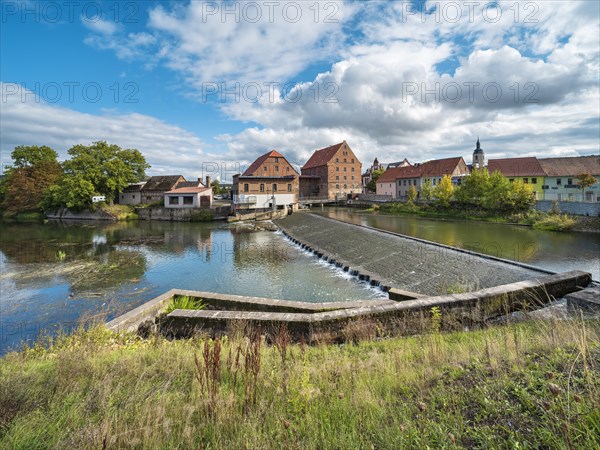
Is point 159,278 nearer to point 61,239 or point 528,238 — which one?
point 61,239

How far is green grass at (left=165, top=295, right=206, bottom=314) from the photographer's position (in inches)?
350

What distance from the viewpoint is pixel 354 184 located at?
7512 cm

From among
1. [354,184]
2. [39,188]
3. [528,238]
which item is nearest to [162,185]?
[39,188]

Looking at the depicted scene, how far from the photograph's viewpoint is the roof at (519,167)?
4559 cm

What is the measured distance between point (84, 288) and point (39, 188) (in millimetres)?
54721

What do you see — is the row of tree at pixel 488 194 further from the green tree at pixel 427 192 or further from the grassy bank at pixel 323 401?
the grassy bank at pixel 323 401

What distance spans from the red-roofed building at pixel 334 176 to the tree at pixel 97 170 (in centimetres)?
3812

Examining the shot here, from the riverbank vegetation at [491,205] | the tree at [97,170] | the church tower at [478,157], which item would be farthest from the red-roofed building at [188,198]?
the church tower at [478,157]

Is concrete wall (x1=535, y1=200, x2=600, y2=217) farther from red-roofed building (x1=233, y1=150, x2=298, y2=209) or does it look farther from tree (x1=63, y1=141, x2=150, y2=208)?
tree (x1=63, y1=141, x2=150, y2=208)

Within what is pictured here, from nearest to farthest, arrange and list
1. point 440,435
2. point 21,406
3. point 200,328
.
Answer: point 440,435, point 21,406, point 200,328

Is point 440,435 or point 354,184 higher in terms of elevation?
point 354,184

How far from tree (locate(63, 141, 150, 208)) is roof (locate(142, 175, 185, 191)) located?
3.96m

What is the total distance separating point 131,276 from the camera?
15836 millimetres

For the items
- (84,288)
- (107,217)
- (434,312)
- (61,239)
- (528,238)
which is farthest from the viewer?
(107,217)
